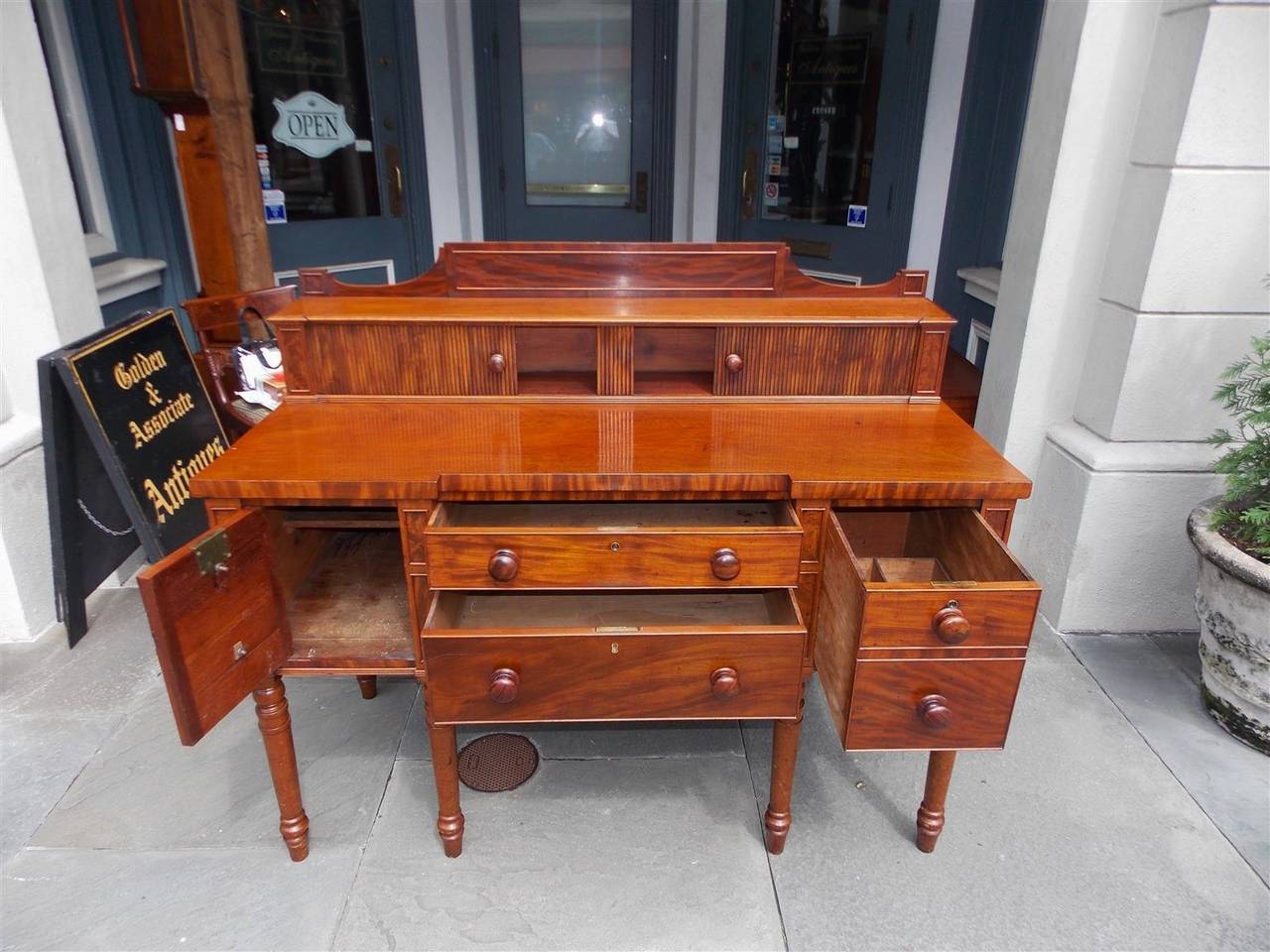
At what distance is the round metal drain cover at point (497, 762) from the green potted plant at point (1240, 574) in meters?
2.05

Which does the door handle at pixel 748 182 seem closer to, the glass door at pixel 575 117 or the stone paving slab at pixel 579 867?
the glass door at pixel 575 117

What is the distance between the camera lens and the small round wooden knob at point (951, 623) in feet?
5.46

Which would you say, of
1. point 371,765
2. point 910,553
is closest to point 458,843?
point 371,765

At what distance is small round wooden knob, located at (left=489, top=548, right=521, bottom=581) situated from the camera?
1743mm

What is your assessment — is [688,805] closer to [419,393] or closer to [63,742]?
[419,393]

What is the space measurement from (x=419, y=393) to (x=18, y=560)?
169 cm

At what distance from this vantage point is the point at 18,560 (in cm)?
282

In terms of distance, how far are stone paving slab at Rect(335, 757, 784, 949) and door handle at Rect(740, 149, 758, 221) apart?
3999 millimetres

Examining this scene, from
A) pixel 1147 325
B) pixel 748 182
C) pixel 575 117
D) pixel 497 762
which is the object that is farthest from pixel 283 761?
pixel 575 117

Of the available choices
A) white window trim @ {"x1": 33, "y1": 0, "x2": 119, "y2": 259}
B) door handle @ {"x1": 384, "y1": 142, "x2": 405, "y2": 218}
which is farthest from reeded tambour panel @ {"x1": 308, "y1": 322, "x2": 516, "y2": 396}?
door handle @ {"x1": 384, "y1": 142, "x2": 405, "y2": 218}

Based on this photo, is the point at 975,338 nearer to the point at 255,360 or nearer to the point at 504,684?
the point at 255,360

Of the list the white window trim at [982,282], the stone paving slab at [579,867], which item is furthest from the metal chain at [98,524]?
the white window trim at [982,282]

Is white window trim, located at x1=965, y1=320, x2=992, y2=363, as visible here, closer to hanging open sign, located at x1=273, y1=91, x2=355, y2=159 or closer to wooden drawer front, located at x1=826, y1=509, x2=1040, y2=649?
wooden drawer front, located at x1=826, y1=509, x2=1040, y2=649

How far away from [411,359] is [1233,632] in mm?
2467
